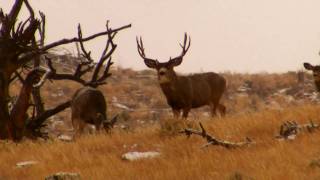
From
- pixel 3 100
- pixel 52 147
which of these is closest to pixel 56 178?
pixel 52 147

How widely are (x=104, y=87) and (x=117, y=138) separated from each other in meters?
24.9

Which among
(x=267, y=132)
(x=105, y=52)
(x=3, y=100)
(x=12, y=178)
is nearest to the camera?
(x=12, y=178)

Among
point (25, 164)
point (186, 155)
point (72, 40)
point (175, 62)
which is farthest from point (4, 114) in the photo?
point (186, 155)

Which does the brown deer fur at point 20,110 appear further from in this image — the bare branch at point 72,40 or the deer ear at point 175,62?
the deer ear at point 175,62

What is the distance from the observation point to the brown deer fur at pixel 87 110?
15.8 m

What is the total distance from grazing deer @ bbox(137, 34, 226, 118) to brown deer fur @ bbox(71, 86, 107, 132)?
4.77 feet

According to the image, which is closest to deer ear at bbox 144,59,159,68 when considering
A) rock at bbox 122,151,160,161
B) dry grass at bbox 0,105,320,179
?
dry grass at bbox 0,105,320,179

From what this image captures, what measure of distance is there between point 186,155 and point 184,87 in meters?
7.24

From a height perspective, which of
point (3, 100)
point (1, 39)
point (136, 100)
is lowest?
point (136, 100)

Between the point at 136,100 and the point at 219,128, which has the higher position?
the point at 219,128

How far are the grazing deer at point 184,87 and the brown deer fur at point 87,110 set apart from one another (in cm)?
146

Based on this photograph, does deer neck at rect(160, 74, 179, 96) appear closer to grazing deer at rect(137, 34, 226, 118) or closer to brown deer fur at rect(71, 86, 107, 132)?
grazing deer at rect(137, 34, 226, 118)

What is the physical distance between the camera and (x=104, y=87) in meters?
36.9

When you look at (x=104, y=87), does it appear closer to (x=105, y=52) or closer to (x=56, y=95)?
(x=56, y=95)
